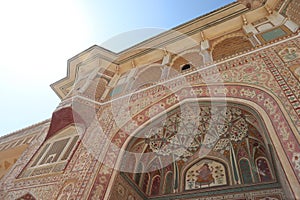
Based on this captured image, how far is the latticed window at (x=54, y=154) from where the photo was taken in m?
4.29

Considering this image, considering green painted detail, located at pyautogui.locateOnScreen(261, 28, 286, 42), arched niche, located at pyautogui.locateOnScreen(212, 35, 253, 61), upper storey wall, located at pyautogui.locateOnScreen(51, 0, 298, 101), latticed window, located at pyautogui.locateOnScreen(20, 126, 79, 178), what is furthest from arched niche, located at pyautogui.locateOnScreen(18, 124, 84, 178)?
green painted detail, located at pyautogui.locateOnScreen(261, 28, 286, 42)

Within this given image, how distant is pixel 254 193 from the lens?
10.3 ft

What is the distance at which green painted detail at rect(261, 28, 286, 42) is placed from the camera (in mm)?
4291

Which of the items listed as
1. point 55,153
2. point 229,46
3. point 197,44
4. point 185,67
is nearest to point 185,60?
point 185,67

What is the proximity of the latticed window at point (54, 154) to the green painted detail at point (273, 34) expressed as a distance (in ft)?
15.2

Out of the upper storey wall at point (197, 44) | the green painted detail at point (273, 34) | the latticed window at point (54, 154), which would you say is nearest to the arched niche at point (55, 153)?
the latticed window at point (54, 154)

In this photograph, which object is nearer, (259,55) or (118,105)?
(259,55)

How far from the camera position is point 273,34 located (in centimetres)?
443

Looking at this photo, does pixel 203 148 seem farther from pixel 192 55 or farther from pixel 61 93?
pixel 61 93

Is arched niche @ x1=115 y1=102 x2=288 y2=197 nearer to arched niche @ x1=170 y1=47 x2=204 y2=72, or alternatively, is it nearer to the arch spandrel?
the arch spandrel

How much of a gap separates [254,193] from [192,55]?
11.8 ft

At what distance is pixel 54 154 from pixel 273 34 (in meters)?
5.34

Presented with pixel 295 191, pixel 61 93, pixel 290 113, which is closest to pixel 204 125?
pixel 290 113

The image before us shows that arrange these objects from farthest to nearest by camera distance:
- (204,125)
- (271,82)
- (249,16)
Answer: (249,16)
(204,125)
(271,82)
